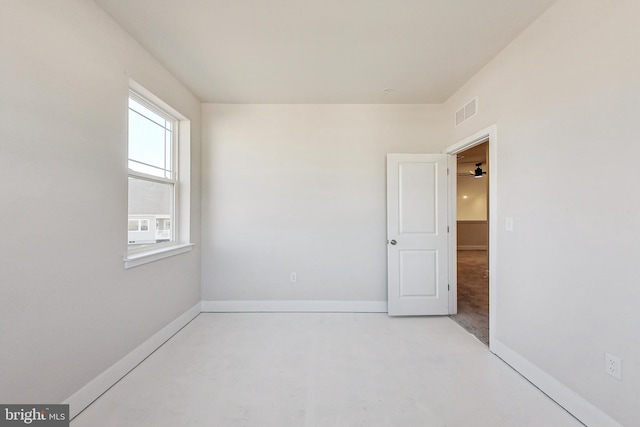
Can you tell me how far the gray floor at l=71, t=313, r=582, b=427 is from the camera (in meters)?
1.50

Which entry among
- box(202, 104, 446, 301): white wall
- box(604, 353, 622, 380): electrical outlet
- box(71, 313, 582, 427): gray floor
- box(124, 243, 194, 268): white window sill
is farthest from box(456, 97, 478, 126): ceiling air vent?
box(124, 243, 194, 268): white window sill

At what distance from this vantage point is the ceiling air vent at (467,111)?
2480 mm

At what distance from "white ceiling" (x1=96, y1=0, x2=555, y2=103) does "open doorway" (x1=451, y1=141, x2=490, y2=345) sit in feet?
3.61

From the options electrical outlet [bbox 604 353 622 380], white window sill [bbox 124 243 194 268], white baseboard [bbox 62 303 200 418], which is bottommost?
white baseboard [bbox 62 303 200 418]

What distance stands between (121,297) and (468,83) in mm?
3769

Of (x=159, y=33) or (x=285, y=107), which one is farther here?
(x=285, y=107)

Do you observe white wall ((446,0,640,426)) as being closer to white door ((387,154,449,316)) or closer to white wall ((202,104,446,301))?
white door ((387,154,449,316))

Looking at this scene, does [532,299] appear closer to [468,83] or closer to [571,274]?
[571,274]

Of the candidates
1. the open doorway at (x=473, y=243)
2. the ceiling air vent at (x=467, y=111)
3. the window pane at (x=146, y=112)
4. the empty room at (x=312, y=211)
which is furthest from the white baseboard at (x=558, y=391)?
the window pane at (x=146, y=112)

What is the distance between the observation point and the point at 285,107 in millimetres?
3139

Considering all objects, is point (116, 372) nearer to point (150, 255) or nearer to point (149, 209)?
point (150, 255)

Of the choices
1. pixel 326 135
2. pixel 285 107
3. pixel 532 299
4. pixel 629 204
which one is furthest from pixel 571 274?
pixel 285 107

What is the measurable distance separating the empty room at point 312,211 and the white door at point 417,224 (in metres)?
0.03

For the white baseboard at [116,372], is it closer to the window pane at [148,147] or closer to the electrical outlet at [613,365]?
the window pane at [148,147]
